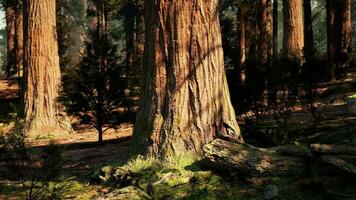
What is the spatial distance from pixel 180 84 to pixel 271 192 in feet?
5.99

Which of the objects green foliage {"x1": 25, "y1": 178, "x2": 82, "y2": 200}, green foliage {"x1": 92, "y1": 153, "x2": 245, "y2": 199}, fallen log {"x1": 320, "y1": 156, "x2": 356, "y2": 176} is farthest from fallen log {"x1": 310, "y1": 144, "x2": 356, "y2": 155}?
green foliage {"x1": 25, "y1": 178, "x2": 82, "y2": 200}

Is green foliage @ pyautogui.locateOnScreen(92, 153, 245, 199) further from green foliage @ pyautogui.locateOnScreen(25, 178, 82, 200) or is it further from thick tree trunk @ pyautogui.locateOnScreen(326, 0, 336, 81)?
thick tree trunk @ pyautogui.locateOnScreen(326, 0, 336, 81)

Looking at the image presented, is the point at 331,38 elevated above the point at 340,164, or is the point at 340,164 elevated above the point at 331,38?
the point at 331,38

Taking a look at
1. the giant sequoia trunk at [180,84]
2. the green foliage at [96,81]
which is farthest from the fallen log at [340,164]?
the green foliage at [96,81]

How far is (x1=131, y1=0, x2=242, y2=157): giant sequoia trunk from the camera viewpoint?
18.7 feet

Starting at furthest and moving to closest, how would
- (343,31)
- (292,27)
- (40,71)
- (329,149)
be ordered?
(343,31), (292,27), (40,71), (329,149)

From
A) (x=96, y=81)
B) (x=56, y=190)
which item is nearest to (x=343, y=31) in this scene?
(x=96, y=81)

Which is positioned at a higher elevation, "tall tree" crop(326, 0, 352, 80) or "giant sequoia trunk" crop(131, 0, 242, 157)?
"tall tree" crop(326, 0, 352, 80)

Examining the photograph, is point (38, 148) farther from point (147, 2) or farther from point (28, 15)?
point (147, 2)

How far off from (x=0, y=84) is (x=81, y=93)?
1619cm

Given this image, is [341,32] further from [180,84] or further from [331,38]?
[180,84]

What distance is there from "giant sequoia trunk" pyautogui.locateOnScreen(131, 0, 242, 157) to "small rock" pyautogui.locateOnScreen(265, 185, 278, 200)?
1.10 meters

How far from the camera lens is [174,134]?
565 centimetres

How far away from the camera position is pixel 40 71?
11352 millimetres
